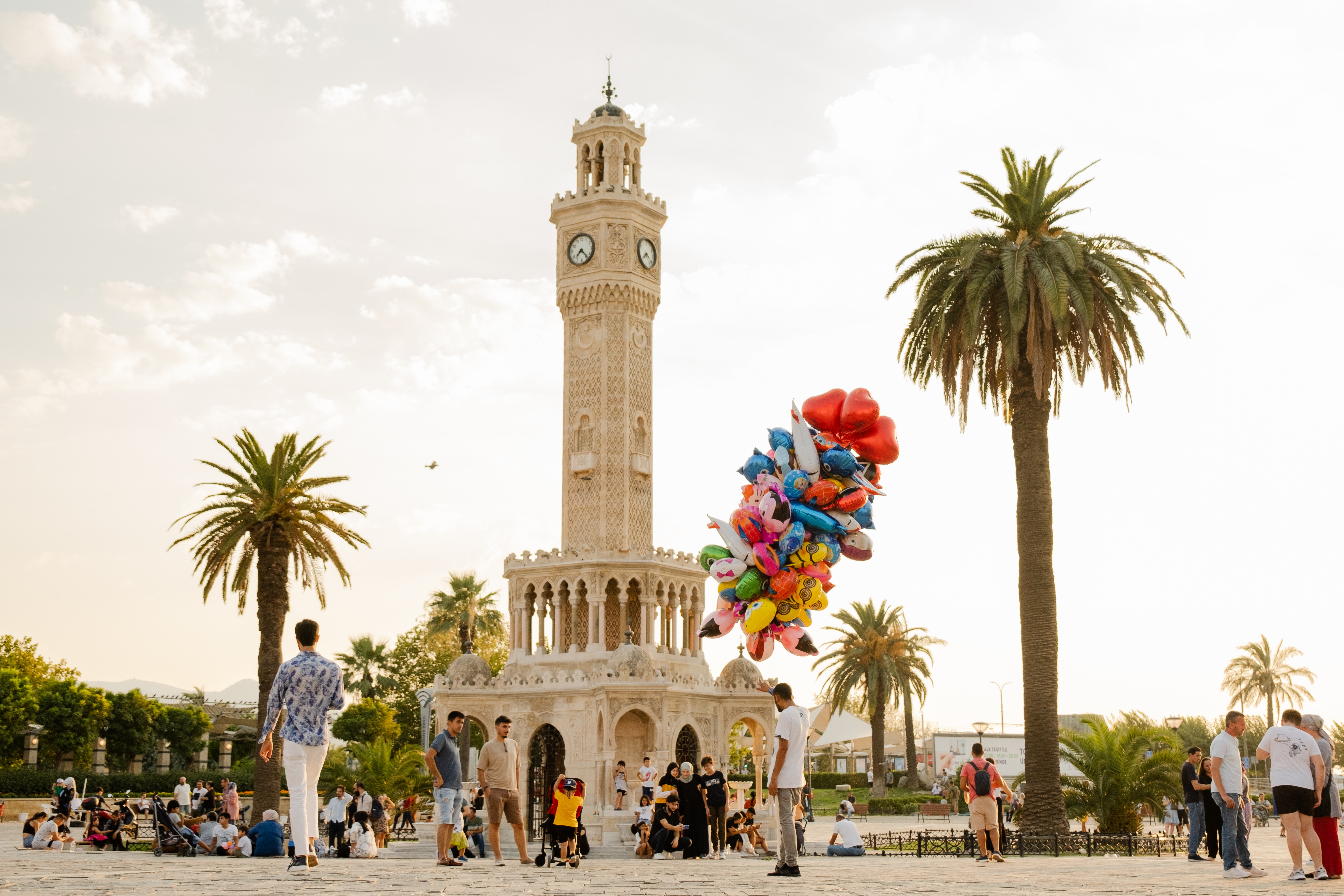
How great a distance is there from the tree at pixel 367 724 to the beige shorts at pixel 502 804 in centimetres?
5224

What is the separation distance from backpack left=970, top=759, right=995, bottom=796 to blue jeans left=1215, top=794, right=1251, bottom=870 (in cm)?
365

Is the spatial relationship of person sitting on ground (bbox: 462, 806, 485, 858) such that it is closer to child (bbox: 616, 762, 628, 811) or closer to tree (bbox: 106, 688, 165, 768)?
child (bbox: 616, 762, 628, 811)

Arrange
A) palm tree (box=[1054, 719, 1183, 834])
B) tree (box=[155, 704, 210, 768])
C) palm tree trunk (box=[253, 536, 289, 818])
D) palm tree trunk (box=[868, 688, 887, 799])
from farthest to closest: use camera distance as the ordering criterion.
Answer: tree (box=[155, 704, 210, 768])
palm tree trunk (box=[868, 688, 887, 799])
palm tree trunk (box=[253, 536, 289, 818])
palm tree (box=[1054, 719, 1183, 834])

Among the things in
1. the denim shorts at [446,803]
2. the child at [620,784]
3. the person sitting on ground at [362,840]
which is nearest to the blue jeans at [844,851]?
the person sitting on ground at [362,840]

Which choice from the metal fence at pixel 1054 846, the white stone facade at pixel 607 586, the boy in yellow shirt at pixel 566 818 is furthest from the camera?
the white stone facade at pixel 607 586

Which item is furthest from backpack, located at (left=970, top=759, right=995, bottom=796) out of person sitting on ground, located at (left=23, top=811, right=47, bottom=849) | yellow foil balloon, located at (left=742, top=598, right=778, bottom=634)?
person sitting on ground, located at (left=23, top=811, right=47, bottom=849)

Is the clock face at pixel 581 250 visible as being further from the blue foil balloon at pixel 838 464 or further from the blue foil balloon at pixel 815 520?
the blue foil balloon at pixel 815 520

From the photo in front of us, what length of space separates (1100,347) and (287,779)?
22464mm

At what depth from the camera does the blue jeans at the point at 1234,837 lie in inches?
565

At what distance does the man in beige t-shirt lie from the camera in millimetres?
14578

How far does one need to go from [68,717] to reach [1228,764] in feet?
184

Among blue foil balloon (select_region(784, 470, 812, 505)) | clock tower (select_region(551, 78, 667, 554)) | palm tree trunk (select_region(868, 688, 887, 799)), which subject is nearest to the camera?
blue foil balloon (select_region(784, 470, 812, 505))

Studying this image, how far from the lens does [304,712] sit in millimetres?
11070

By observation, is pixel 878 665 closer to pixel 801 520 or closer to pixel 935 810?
pixel 935 810
